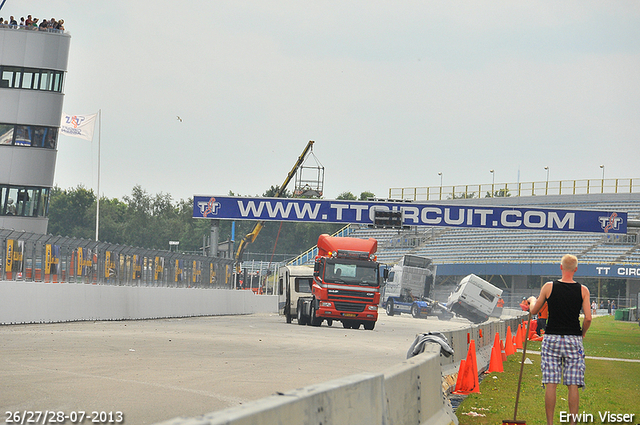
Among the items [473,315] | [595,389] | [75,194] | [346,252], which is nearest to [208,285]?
[346,252]

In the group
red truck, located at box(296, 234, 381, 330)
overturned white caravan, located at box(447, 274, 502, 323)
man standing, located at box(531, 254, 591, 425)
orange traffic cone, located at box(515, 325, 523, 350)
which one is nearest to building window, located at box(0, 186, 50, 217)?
red truck, located at box(296, 234, 381, 330)

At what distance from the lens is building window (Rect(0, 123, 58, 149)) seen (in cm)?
4228

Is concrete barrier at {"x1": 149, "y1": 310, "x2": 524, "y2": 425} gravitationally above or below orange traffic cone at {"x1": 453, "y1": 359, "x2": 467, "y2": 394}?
above

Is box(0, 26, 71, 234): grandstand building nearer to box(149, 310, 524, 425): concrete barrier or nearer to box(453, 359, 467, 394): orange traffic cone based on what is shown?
box(453, 359, 467, 394): orange traffic cone

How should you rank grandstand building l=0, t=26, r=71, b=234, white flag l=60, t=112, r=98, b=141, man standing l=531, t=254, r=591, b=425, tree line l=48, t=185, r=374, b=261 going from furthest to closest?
tree line l=48, t=185, r=374, b=261 < white flag l=60, t=112, r=98, b=141 < grandstand building l=0, t=26, r=71, b=234 < man standing l=531, t=254, r=591, b=425

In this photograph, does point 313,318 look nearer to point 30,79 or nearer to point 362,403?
point 30,79

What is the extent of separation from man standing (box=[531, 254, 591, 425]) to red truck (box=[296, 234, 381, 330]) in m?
22.6

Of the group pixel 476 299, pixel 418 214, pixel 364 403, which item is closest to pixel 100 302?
pixel 364 403

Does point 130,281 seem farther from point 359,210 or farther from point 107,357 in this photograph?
point 359,210

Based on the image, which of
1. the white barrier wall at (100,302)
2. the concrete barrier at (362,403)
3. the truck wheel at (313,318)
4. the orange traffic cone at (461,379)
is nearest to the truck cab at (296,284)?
the truck wheel at (313,318)

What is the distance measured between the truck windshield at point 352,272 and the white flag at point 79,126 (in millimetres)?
28845

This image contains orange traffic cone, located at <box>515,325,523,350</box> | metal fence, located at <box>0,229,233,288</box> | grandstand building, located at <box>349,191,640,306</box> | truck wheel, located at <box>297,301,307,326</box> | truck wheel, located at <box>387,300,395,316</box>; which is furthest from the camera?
grandstand building, located at <box>349,191,640,306</box>

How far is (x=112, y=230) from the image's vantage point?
439ft

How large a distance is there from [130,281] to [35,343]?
1299 cm
